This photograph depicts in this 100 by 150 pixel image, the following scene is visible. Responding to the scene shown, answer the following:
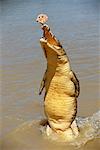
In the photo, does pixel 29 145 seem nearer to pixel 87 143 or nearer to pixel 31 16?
pixel 87 143

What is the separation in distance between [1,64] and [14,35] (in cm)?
204

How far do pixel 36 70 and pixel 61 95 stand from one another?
2.79 meters

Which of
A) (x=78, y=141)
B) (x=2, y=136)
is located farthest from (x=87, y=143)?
(x=2, y=136)

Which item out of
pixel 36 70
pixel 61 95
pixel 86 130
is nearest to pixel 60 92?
pixel 61 95

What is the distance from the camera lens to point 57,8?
36.7ft

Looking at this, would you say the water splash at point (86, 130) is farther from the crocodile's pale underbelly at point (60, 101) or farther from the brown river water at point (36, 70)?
the crocodile's pale underbelly at point (60, 101)

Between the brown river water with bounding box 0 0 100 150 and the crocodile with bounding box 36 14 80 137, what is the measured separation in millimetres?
119

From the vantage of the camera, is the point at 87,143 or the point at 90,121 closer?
the point at 87,143

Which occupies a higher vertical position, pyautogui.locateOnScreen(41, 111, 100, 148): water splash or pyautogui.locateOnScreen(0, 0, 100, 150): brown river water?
pyautogui.locateOnScreen(41, 111, 100, 148): water splash

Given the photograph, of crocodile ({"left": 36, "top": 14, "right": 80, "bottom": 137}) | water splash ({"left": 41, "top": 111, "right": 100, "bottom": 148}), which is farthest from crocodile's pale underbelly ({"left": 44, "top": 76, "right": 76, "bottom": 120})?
water splash ({"left": 41, "top": 111, "right": 100, "bottom": 148})

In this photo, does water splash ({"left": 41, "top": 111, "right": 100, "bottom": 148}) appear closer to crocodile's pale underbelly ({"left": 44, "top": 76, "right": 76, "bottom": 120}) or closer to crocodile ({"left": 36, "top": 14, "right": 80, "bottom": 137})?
crocodile ({"left": 36, "top": 14, "right": 80, "bottom": 137})

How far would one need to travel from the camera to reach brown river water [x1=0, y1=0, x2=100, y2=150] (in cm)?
340

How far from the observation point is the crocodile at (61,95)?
3107 millimetres

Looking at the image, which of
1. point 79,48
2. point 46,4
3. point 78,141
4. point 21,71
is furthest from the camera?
point 46,4
